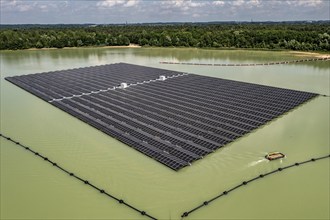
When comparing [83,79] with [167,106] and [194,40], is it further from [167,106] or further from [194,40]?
[194,40]

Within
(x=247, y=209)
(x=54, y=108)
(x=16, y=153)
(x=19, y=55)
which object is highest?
(x=19, y=55)

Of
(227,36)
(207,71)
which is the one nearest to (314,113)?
(207,71)

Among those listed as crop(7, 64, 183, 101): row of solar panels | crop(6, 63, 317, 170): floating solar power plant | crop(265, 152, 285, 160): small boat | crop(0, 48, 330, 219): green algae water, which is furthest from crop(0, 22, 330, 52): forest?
crop(265, 152, 285, 160): small boat

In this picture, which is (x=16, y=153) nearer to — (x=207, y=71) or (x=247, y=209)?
(x=247, y=209)

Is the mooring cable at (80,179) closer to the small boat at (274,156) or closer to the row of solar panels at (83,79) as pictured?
the small boat at (274,156)

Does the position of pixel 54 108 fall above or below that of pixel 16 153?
above

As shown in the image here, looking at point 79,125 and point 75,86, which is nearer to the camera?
point 79,125

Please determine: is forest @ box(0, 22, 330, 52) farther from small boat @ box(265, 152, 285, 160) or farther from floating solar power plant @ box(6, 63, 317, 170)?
small boat @ box(265, 152, 285, 160)
